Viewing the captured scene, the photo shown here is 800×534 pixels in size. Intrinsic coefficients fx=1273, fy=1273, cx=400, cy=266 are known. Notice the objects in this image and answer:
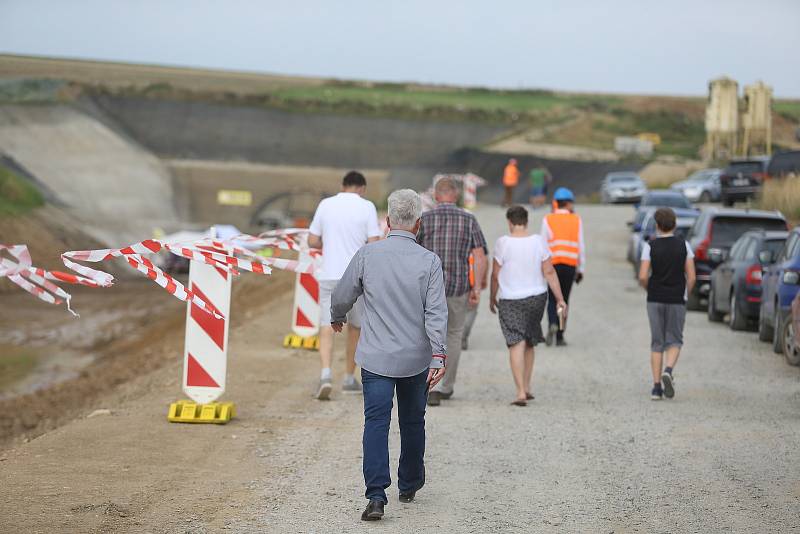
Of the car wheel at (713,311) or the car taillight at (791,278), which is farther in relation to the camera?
the car wheel at (713,311)

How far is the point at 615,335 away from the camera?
59.2ft

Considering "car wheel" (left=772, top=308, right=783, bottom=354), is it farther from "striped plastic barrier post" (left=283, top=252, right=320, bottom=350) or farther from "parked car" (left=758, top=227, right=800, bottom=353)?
"striped plastic barrier post" (left=283, top=252, right=320, bottom=350)

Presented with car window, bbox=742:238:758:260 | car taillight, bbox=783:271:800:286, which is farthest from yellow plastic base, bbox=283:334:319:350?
car window, bbox=742:238:758:260

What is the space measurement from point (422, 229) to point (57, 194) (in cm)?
5523

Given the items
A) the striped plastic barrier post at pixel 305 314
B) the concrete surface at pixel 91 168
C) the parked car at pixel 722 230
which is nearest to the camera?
the striped plastic barrier post at pixel 305 314

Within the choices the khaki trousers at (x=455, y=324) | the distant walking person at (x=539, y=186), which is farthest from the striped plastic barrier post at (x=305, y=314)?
the distant walking person at (x=539, y=186)

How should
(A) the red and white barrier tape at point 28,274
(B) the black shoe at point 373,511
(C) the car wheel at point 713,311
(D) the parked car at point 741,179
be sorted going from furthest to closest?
(D) the parked car at point 741,179 → (C) the car wheel at point 713,311 → (A) the red and white barrier tape at point 28,274 → (B) the black shoe at point 373,511

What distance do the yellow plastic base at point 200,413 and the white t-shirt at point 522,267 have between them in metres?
2.77

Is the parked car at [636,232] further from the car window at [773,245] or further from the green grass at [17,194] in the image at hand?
the green grass at [17,194]

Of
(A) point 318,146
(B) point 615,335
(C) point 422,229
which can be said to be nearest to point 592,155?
(A) point 318,146

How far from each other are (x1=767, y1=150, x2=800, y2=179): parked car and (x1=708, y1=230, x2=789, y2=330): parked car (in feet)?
66.9

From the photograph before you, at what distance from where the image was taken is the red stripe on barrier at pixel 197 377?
10.8 meters

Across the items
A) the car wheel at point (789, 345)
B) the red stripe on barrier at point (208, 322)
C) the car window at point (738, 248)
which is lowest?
the car wheel at point (789, 345)

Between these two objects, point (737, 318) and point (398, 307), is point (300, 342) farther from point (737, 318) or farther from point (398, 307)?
point (398, 307)
